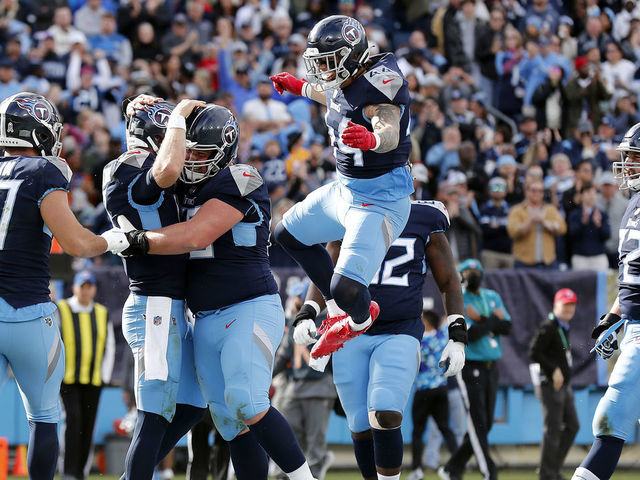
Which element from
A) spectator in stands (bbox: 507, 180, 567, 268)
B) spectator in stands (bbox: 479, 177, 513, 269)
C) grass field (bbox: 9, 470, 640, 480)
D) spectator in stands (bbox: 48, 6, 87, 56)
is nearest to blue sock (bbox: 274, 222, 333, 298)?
grass field (bbox: 9, 470, 640, 480)

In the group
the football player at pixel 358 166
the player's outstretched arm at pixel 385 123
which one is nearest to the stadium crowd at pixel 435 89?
the football player at pixel 358 166

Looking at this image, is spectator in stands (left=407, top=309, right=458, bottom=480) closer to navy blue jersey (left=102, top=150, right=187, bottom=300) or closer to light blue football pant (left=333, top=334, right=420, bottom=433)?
light blue football pant (left=333, top=334, right=420, bottom=433)

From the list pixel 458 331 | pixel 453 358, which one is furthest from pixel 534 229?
pixel 453 358

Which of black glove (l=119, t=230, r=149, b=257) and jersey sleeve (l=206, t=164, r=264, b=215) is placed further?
jersey sleeve (l=206, t=164, r=264, b=215)

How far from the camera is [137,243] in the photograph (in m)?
5.04

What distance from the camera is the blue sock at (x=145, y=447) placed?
5.07 metres

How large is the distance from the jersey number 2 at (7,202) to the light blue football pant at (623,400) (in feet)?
9.88

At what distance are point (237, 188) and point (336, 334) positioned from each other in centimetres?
89

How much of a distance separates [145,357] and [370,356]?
135cm

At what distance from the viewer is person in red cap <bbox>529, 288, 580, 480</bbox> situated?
9.09 meters

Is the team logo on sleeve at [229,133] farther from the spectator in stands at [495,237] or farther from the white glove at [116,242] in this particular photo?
the spectator in stands at [495,237]

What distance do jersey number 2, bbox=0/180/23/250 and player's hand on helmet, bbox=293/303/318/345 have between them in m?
1.63

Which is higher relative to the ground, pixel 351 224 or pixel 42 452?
pixel 351 224

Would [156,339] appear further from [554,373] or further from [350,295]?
[554,373]
